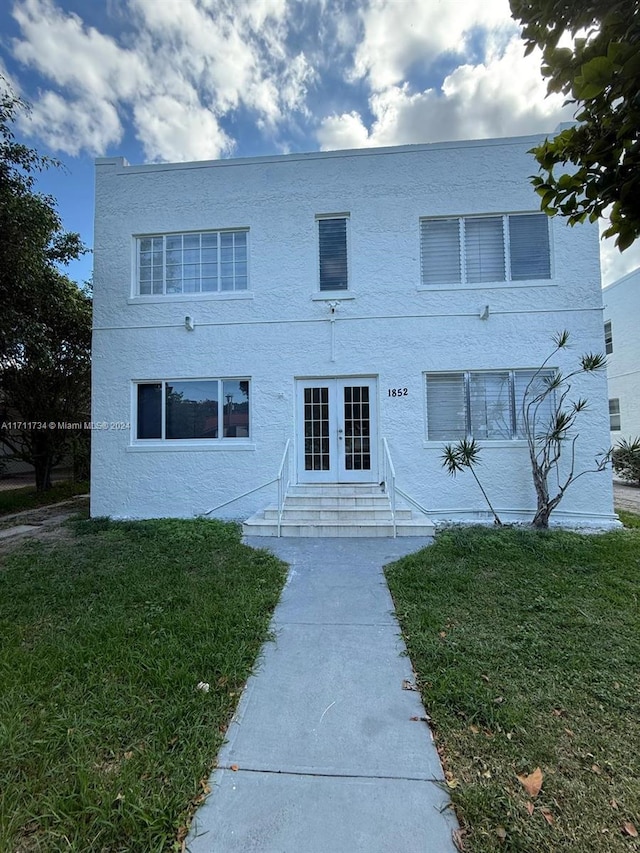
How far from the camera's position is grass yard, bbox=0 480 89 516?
10.2m

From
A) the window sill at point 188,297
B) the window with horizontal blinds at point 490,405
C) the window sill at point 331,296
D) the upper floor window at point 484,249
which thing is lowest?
the window with horizontal blinds at point 490,405

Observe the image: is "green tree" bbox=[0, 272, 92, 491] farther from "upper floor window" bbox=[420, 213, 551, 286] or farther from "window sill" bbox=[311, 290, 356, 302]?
"upper floor window" bbox=[420, 213, 551, 286]

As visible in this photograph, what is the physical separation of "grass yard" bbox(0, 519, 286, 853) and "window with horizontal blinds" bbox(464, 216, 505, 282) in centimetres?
671

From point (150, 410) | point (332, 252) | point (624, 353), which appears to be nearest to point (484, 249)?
point (332, 252)

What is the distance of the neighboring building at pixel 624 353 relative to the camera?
48.1 ft

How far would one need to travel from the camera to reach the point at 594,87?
1.78m

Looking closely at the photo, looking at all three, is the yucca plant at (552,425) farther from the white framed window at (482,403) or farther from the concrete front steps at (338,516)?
the concrete front steps at (338,516)

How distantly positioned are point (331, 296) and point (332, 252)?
39.2 inches

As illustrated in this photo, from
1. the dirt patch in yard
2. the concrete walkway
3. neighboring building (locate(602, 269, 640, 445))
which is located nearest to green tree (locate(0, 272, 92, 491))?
the dirt patch in yard

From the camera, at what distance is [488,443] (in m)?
7.66

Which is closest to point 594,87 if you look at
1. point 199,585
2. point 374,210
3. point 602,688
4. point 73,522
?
point 602,688

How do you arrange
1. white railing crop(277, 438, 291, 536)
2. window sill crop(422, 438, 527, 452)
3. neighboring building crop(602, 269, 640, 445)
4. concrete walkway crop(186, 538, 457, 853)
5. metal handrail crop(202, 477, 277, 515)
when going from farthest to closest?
1. neighboring building crop(602, 269, 640, 445)
2. metal handrail crop(202, 477, 277, 515)
3. window sill crop(422, 438, 527, 452)
4. white railing crop(277, 438, 291, 536)
5. concrete walkway crop(186, 538, 457, 853)

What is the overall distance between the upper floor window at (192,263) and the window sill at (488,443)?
4983 mm

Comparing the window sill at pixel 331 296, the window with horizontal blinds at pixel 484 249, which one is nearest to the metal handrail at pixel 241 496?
the window sill at pixel 331 296
